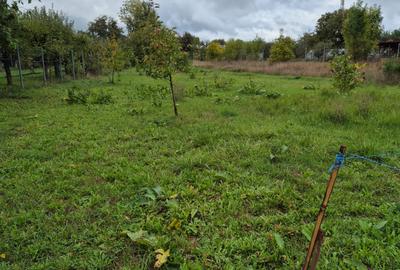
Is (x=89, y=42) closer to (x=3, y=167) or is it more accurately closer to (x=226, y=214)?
(x=3, y=167)

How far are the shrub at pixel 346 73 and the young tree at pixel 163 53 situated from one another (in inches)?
155

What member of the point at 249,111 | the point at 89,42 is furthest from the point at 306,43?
the point at 249,111

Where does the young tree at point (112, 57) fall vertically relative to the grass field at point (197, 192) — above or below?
above

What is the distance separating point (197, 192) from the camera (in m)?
3.65

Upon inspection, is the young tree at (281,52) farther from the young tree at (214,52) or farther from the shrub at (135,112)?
the shrub at (135,112)

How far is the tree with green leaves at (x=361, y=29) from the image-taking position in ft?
62.5

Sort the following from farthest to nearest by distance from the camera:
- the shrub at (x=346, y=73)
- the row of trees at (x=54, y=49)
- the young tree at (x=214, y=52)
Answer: the young tree at (x=214, y=52) → the row of trees at (x=54, y=49) → the shrub at (x=346, y=73)

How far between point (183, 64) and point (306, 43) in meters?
37.4

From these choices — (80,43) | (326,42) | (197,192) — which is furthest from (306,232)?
(326,42)

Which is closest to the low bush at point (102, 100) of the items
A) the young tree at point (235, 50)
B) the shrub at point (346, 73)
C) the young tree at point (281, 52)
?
the shrub at point (346, 73)

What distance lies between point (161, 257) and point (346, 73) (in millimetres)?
7068

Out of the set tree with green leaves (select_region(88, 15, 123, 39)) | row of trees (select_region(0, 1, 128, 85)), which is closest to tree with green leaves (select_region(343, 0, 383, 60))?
A: row of trees (select_region(0, 1, 128, 85))

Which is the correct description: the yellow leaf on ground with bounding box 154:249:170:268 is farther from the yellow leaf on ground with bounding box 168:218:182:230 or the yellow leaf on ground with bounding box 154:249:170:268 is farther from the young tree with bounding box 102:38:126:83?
the young tree with bounding box 102:38:126:83

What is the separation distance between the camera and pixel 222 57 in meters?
40.3
